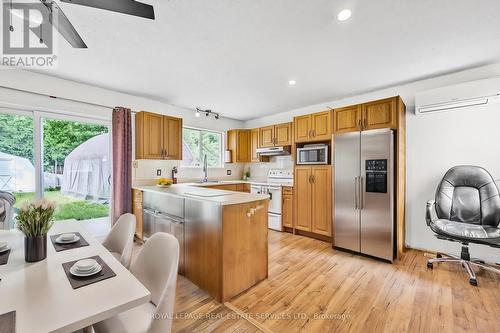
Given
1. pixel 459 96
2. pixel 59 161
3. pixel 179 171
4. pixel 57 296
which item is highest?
pixel 459 96

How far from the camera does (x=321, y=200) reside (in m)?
→ 3.75

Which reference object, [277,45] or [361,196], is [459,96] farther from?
[277,45]

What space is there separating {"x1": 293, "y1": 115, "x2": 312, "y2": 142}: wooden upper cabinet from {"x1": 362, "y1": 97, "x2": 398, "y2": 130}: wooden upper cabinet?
3.22 feet

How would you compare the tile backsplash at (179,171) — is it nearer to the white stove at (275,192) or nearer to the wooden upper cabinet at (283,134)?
the white stove at (275,192)

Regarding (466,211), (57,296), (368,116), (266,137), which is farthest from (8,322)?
(266,137)

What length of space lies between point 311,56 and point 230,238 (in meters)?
2.17

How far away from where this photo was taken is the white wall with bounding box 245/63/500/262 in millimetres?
2764

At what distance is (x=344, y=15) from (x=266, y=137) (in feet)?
10.4

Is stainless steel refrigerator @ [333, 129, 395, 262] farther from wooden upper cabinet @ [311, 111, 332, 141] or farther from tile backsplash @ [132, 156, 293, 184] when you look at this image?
tile backsplash @ [132, 156, 293, 184]

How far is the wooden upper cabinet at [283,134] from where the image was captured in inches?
177

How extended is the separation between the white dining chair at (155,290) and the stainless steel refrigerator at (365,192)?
108 inches

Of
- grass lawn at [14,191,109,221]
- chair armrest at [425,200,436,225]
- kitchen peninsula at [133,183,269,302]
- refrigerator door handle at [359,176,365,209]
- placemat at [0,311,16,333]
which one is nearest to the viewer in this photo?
placemat at [0,311,16,333]

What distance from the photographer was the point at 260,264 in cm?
239

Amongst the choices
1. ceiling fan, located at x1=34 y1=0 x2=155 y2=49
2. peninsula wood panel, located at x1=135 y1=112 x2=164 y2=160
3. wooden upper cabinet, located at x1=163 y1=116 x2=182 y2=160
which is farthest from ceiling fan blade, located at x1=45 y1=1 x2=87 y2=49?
wooden upper cabinet, located at x1=163 y1=116 x2=182 y2=160
